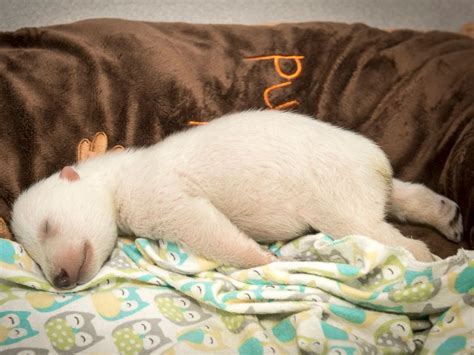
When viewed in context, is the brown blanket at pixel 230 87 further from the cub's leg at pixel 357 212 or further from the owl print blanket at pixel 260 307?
the owl print blanket at pixel 260 307

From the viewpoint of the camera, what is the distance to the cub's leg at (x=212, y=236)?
1.57 metres

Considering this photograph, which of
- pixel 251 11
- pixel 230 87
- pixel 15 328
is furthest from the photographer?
pixel 251 11

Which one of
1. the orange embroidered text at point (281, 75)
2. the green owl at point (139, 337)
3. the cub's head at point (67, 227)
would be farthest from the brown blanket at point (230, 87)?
the green owl at point (139, 337)

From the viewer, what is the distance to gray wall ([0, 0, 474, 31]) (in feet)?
7.72

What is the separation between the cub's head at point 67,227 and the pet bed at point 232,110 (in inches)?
2.4

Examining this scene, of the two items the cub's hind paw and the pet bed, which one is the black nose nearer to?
the pet bed

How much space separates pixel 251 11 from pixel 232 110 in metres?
0.78

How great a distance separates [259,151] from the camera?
1.64 metres

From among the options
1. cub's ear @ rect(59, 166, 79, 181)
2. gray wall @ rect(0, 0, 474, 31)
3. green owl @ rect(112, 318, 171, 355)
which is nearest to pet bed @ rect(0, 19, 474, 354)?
green owl @ rect(112, 318, 171, 355)

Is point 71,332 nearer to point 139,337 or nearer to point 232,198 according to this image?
point 139,337

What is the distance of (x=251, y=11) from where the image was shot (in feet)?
8.53

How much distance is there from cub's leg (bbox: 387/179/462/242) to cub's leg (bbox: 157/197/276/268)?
518mm

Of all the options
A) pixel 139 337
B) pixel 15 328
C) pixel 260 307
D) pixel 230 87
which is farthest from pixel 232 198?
pixel 15 328

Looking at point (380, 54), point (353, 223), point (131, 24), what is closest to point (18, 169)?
point (131, 24)
